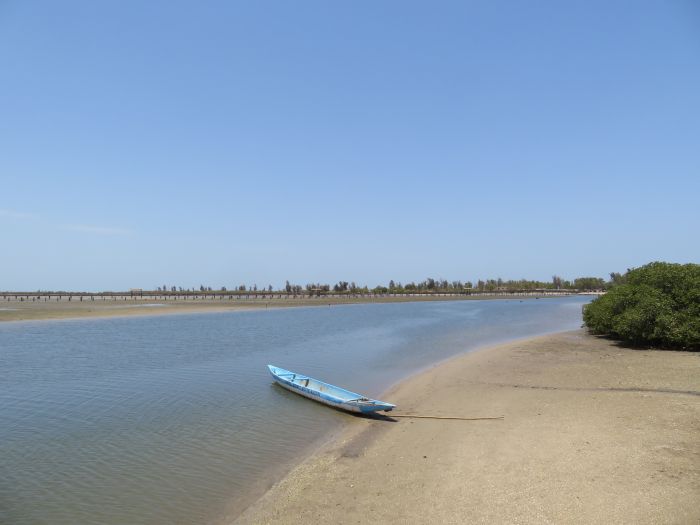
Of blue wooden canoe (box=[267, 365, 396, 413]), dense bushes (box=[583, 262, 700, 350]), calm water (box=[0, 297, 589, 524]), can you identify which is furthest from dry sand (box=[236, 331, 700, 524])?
dense bushes (box=[583, 262, 700, 350])

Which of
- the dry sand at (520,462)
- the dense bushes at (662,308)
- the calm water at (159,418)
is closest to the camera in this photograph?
the dry sand at (520,462)

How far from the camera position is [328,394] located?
1648 centimetres

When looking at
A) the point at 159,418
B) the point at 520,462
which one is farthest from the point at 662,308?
the point at 159,418

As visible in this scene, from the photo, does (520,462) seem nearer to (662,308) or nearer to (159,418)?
(159,418)

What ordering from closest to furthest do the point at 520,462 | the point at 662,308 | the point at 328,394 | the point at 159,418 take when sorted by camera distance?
the point at 520,462 < the point at 159,418 < the point at 328,394 < the point at 662,308

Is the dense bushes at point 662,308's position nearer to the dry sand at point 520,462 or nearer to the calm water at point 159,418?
the dry sand at point 520,462

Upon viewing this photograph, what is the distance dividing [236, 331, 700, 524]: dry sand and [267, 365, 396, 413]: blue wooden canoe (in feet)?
1.52

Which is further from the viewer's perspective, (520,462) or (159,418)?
(159,418)

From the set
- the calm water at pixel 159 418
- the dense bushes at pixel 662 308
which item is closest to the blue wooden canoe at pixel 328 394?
the calm water at pixel 159 418

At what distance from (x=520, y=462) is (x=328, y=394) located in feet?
26.6

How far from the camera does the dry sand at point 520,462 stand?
7754mm

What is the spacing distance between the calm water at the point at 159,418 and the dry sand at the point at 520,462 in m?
1.62

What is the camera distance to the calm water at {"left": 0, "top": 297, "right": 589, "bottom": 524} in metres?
9.42

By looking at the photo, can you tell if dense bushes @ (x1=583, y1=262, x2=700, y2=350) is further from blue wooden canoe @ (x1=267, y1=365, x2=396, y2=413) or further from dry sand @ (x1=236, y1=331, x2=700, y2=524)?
blue wooden canoe @ (x1=267, y1=365, x2=396, y2=413)
